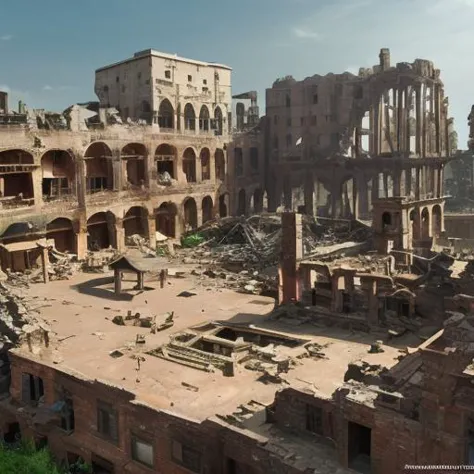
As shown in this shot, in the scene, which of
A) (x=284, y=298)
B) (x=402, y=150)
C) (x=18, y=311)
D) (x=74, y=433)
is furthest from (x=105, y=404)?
(x=402, y=150)

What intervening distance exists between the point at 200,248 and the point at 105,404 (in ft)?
84.3

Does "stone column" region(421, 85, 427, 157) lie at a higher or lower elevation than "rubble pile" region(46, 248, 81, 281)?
higher

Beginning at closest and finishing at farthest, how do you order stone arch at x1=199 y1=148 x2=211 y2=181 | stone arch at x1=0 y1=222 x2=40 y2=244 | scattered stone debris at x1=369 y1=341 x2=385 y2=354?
scattered stone debris at x1=369 y1=341 x2=385 y2=354 < stone arch at x1=0 y1=222 x2=40 y2=244 < stone arch at x1=199 y1=148 x2=211 y2=181

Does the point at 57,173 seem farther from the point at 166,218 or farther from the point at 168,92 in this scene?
the point at 168,92

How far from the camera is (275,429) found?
49.2 ft

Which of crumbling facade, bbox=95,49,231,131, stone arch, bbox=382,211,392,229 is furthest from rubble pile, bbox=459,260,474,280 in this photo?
crumbling facade, bbox=95,49,231,131

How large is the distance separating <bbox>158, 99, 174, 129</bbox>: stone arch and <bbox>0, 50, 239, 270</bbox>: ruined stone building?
0.09 m

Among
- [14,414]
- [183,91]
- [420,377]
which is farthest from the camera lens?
[183,91]

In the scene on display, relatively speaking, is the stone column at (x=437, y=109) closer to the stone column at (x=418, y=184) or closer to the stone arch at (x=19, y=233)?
the stone column at (x=418, y=184)

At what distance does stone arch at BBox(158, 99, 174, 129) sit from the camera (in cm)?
5143

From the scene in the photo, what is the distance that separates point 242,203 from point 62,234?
19.0 meters

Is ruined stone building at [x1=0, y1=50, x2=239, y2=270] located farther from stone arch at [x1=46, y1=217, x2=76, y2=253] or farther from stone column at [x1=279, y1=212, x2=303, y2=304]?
stone column at [x1=279, y1=212, x2=303, y2=304]

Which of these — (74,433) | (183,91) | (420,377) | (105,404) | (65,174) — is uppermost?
(183,91)

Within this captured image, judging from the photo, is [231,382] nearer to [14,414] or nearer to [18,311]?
[14,414]
